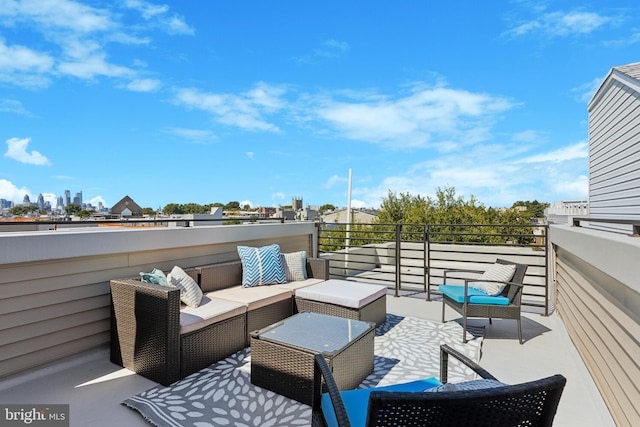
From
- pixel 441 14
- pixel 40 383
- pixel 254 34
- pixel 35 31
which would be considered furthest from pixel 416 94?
pixel 40 383

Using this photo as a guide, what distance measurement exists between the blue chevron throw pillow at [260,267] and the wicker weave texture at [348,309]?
0.53 meters

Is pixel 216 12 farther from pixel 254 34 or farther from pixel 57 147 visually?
pixel 57 147

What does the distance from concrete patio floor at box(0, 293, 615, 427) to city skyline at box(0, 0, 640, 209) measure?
4279mm

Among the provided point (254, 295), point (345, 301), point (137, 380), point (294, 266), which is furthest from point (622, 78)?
point (137, 380)

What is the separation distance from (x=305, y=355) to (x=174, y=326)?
1102 millimetres

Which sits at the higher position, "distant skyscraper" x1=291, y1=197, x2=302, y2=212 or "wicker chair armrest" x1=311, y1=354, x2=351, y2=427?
"distant skyscraper" x1=291, y1=197, x2=302, y2=212

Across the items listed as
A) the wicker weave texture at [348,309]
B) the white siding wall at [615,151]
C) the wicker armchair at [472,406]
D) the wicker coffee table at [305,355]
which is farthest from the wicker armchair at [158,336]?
the white siding wall at [615,151]

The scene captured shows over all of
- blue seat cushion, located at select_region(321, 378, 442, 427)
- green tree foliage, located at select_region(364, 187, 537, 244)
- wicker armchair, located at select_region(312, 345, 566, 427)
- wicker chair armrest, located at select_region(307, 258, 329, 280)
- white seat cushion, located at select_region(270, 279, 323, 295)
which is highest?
green tree foliage, located at select_region(364, 187, 537, 244)

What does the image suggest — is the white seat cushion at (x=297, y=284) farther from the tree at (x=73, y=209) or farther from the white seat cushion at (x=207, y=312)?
the tree at (x=73, y=209)

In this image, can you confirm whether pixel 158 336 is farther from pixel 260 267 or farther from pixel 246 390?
pixel 260 267

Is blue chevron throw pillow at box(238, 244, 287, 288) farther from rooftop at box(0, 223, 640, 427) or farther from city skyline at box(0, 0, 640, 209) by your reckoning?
city skyline at box(0, 0, 640, 209)

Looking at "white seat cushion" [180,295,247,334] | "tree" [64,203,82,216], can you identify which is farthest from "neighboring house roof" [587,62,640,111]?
"tree" [64,203,82,216]

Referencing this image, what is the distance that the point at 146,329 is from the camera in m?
2.69

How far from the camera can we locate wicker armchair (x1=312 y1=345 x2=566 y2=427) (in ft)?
2.81
